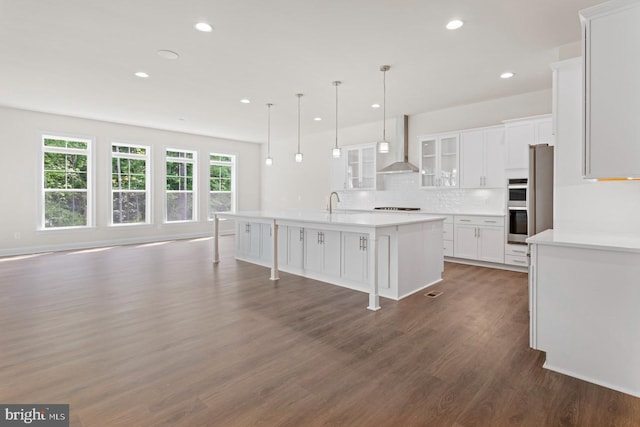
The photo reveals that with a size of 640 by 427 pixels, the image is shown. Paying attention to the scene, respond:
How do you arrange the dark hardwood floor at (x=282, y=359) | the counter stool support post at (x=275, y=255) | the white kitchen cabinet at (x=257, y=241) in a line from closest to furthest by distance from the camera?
the dark hardwood floor at (x=282, y=359)
the counter stool support post at (x=275, y=255)
the white kitchen cabinet at (x=257, y=241)

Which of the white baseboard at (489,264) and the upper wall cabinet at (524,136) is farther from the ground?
the upper wall cabinet at (524,136)

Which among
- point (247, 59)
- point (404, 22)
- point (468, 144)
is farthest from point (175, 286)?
point (468, 144)

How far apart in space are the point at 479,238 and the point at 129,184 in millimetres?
7928

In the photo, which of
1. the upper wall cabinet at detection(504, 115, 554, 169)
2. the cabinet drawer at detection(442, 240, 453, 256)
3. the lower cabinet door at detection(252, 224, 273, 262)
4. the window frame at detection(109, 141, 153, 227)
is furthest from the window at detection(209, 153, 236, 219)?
the upper wall cabinet at detection(504, 115, 554, 169)

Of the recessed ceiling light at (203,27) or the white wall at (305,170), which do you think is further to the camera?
the white wall at (305,170)

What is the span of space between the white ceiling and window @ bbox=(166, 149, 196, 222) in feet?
8.73

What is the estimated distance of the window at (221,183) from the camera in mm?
9797

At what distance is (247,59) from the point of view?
415cm

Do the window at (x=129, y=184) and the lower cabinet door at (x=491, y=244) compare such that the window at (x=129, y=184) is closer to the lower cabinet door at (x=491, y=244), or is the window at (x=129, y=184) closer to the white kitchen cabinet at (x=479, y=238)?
the white kitchen cabinet at (x=479, y=238)

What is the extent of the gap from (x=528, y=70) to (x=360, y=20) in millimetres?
2789

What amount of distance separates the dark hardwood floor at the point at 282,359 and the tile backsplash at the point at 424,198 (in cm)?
219

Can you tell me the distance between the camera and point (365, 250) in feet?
13.1

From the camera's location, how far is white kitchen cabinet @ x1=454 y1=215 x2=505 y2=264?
17.4ft

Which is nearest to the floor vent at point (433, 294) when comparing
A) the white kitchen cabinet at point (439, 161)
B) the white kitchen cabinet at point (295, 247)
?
the white kitchen cabinet at point (295, 247)
